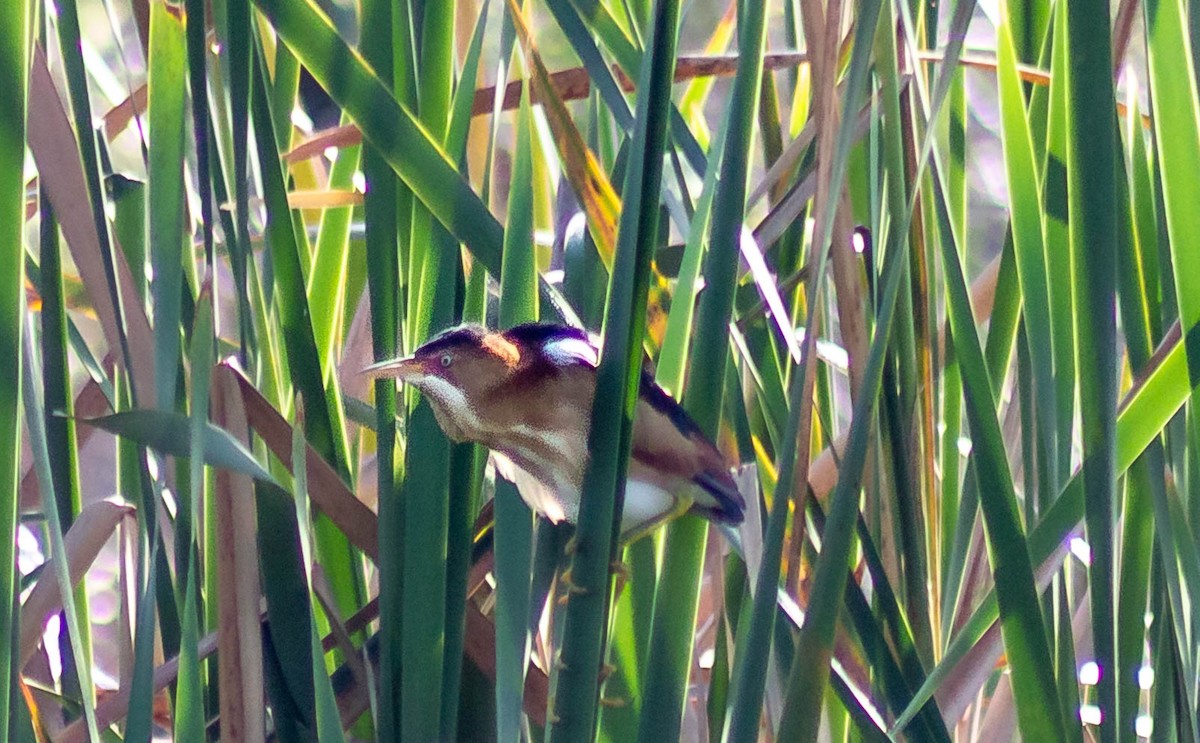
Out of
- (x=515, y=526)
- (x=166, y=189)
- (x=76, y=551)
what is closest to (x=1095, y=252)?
(x=515, y=526)

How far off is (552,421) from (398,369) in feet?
0.44

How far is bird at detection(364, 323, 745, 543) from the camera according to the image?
32.5 inches

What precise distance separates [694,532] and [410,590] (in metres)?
0.18

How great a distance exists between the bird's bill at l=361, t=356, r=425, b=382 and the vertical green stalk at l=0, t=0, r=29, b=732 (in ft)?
0.65

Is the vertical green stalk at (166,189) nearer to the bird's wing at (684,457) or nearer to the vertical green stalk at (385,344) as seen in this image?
the vertical green stalk at (385,344)

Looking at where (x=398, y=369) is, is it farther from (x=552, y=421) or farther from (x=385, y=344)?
(x=552, y=421)

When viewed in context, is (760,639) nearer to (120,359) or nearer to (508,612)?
(508,612)

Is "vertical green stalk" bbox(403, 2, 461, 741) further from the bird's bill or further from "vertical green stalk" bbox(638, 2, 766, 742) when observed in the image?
"vertical green stalk" bbox(638, 2, 766, 742)

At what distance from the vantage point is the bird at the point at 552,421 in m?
0.83

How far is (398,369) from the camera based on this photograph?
2.72ft

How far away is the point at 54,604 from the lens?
3.09 ft

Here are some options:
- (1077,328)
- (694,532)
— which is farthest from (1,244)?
(1077,328)

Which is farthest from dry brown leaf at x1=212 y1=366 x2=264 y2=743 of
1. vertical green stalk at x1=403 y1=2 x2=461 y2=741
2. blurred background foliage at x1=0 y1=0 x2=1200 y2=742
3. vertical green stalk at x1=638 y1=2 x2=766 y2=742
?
vertical green stalk at x1=638 y1=2 x2=766 y2=742

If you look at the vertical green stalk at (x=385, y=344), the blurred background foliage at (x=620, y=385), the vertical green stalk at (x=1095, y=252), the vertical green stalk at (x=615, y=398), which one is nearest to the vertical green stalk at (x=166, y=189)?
the blurred background foliage at (x=620, y=385)
